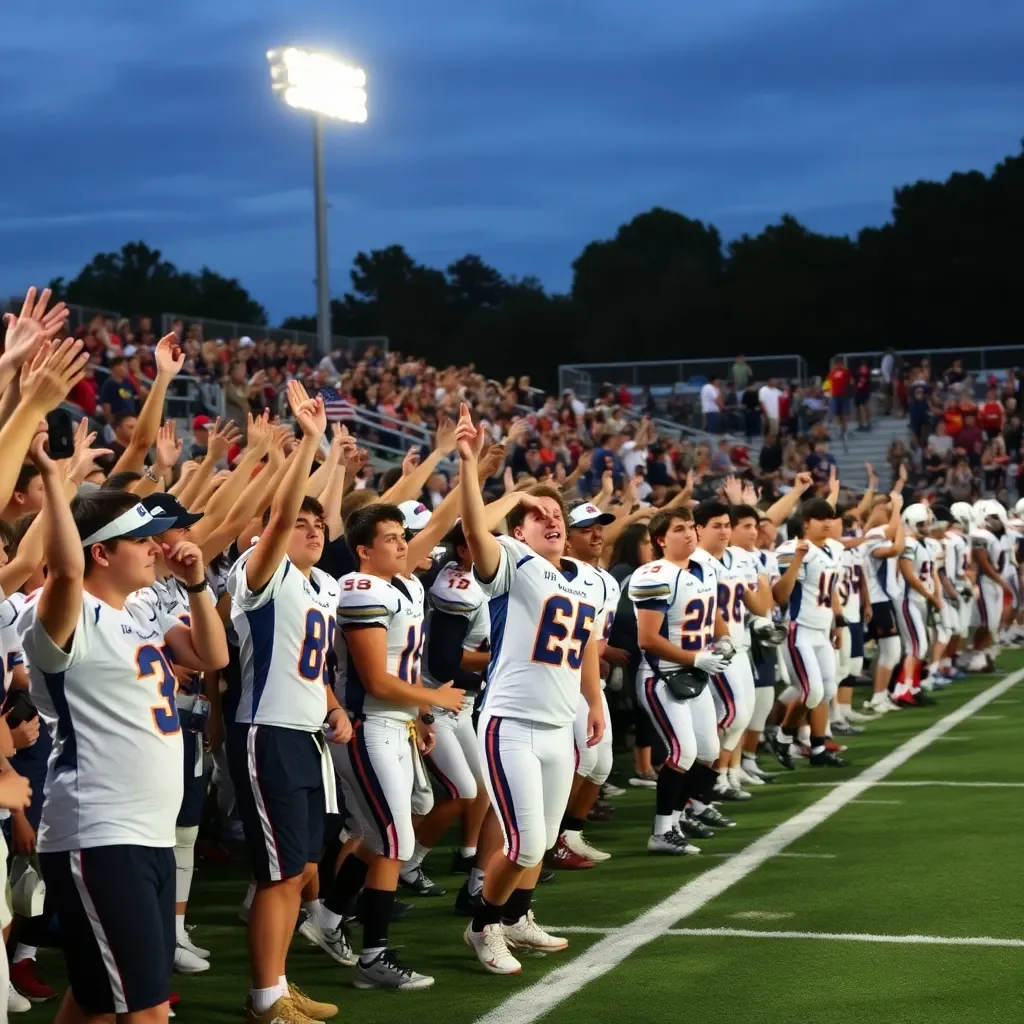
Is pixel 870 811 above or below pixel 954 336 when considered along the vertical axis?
below

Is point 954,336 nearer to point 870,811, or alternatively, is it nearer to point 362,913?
point 870,811

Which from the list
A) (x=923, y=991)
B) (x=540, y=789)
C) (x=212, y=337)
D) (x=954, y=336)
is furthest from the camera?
(x=954, y=336)

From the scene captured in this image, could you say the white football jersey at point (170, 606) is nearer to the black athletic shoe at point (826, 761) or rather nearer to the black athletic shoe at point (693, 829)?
the black athletic shoe at point (693, 829)

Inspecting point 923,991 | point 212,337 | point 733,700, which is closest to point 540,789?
point 923,991

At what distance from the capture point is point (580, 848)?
899 centimetres

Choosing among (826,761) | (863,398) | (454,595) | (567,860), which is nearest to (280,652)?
(454,595)

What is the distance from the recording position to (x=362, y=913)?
6.59m

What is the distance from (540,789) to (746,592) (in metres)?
4.52

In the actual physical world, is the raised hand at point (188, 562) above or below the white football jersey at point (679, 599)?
above

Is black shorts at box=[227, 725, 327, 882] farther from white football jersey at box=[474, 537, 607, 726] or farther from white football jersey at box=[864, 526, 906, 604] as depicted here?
white football jersey at box=[864, 526, 906, 604]

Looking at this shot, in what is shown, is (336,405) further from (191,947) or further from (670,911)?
(191,947)

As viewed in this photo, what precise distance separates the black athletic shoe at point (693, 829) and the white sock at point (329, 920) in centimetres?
295

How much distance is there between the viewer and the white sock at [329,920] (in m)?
6.91

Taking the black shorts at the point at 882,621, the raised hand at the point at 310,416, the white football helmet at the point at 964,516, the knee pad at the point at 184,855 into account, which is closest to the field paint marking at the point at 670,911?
the knee pad at the point at 184,855
